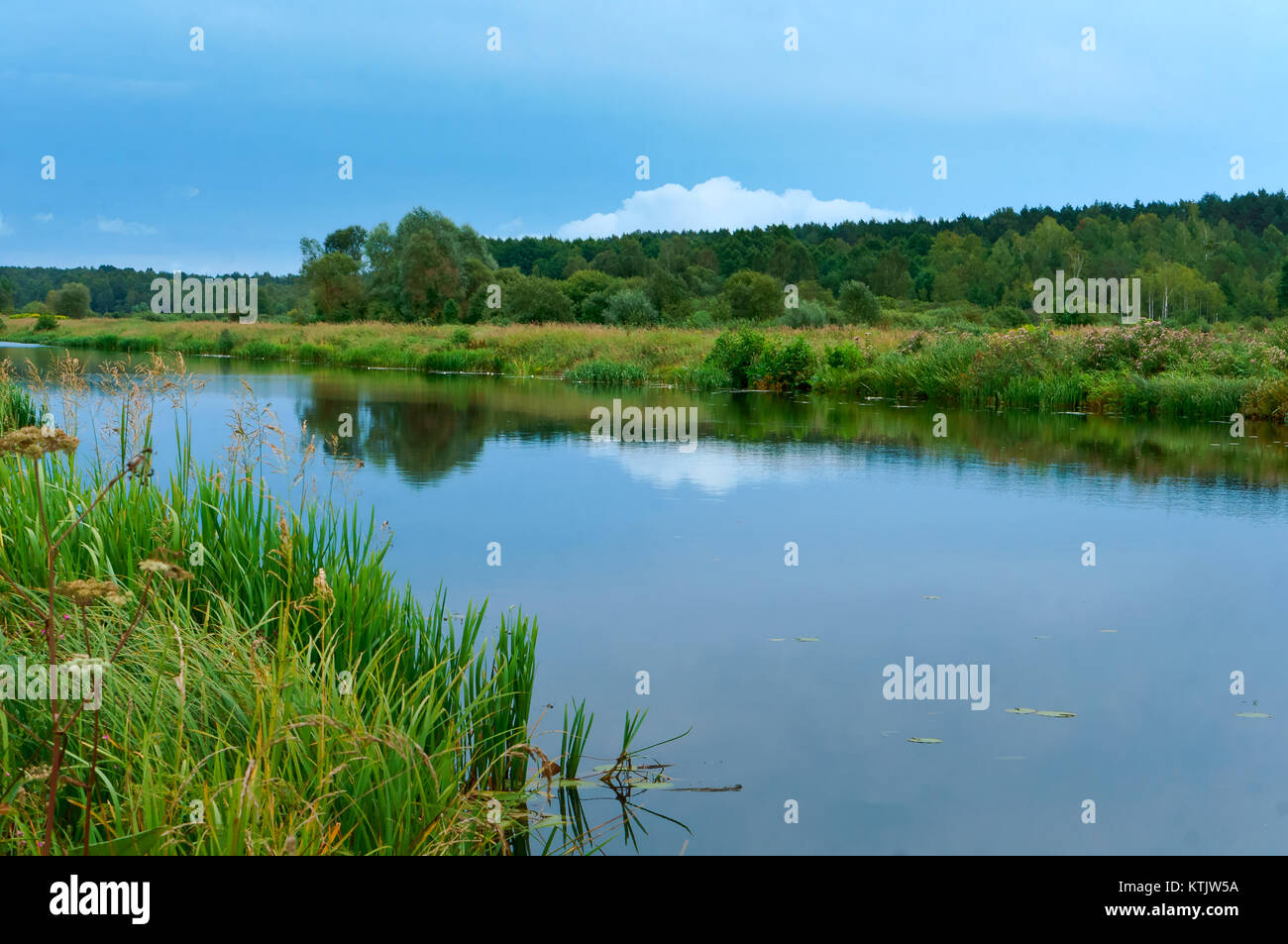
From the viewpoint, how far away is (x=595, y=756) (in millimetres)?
4941

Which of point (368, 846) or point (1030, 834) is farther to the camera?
point (1030, 834)

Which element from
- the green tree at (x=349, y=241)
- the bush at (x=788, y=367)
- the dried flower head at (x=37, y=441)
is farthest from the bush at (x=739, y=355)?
the green tree at (x=349, y=241)

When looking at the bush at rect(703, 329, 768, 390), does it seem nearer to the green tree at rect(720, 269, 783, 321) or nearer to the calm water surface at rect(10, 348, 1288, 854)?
the calm water surface at rect(10, 348, 1288, 854)

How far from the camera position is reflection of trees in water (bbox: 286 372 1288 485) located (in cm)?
1486

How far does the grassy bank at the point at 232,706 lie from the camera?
289cm

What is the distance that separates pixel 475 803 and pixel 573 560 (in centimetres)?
517

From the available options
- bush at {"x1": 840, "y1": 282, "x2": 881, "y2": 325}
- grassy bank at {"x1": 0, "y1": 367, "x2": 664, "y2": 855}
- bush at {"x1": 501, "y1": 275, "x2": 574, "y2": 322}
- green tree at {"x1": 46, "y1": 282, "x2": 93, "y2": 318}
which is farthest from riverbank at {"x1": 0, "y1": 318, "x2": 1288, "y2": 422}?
green tree at {"x1": 46, "y1": 282, "x2": 93, "y2": 318}

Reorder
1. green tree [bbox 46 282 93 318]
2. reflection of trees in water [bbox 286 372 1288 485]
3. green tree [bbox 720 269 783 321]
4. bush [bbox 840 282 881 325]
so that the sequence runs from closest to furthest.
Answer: reflection of trees in water [bbox 286 372 1288 485], green tree [bbox 720 269 783 321], bush [bbox 840 282 881 325], green tree [bbox 46 282 93 318]

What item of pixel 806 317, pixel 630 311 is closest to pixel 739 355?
pixel 630 311

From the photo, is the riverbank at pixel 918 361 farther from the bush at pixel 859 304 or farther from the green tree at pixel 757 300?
the bush at pixel 859 304

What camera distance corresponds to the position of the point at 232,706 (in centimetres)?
381

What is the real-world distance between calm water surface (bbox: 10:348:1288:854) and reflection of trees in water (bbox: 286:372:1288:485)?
192 millimetres
